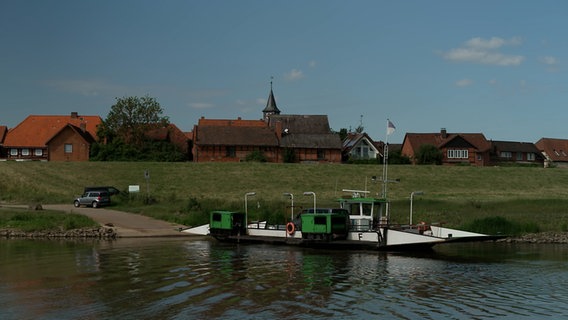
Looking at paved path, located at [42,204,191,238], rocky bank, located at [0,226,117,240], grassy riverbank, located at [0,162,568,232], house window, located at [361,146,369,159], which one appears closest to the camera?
rocky bank, located at [0,226,117,240]

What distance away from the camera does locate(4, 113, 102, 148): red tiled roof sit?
9844 cm

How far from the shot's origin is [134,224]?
44188 mm

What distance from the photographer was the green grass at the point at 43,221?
4212 centimetres

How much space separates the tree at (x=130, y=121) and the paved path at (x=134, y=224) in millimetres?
48761

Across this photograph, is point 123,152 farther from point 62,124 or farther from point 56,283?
point 56,283

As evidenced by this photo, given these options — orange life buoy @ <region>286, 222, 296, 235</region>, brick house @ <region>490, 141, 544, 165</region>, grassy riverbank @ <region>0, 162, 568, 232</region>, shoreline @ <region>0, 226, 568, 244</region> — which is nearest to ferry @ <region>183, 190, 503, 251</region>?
orange life buoy @ <region>286, 222, 296, 235</region>

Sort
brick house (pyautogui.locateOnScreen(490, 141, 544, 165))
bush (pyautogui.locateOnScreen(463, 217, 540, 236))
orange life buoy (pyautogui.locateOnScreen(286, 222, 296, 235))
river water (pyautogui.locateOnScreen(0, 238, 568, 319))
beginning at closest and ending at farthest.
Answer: river water (pyautogui.locateOnScreen(0, 238, 568, 319)) → orange life buoy (pyautogui.locateOnScreen(286, 222, 296, 235)) → bush (pyautogui.locateOnScreen(463, 217, 540, 236)) → brick house (pyautogui.locateOnScreen(490, 141, 544, 165))

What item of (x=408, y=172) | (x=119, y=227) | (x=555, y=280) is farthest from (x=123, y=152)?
(x=555, y=280)

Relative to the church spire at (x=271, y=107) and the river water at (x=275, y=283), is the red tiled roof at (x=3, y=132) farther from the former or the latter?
the river water at (x=275, y=283)

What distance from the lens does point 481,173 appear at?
8281 cm

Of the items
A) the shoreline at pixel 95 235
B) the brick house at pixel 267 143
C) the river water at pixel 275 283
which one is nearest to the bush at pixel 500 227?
the shoreline at pixel 95 235

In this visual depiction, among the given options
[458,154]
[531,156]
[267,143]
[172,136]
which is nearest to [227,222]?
[267,143]

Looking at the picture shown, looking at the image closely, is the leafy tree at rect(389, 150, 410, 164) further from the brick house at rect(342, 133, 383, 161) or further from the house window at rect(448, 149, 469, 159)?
the house window at rect(448, 149, 469, 159)

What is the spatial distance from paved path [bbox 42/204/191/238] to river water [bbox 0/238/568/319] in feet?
19.4
